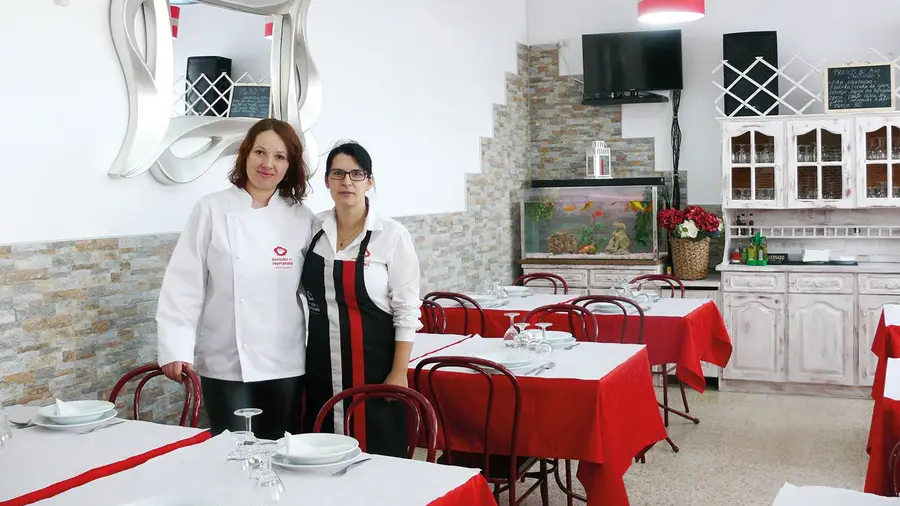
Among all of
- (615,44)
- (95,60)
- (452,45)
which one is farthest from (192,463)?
(615,44)

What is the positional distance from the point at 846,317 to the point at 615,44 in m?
2.85

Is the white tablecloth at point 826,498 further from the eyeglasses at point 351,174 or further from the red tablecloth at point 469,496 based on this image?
the eyeglasses at point 351,174

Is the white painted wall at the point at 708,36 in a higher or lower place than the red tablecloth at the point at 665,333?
higher

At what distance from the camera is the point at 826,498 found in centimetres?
207

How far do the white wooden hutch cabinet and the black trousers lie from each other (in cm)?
456

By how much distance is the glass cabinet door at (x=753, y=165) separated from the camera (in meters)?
7.00

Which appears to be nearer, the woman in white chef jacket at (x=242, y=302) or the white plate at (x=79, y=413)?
the white plate at (x=79, y=413)

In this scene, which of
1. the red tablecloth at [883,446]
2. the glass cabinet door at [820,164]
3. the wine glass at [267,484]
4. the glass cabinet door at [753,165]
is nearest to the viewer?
the wine glass at [267,484]

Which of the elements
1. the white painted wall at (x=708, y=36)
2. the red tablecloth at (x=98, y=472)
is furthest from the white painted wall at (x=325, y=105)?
the red tablecloth at (x=98, y=472)

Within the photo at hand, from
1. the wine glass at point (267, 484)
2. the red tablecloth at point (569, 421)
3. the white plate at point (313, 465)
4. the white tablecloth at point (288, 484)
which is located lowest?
the red tablecloth at point (569, 421)

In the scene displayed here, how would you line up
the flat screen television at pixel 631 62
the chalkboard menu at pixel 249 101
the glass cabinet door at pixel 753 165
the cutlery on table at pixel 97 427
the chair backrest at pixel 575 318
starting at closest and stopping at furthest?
the cutlery on table at pixel 97 427 < the chalkboard menu at pixel 249 101 < the chair backrest at pixel 575 318 < the glass cabinet door at pixel 753 165 < the flat screen television at pixel 631 62

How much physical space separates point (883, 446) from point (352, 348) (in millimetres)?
1766

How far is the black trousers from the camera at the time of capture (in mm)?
3238

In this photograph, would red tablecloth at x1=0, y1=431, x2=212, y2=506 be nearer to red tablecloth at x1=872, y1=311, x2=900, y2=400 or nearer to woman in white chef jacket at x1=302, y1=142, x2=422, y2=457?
woman in white chef jacket at x1=302, y1=142, x2=422, y2=457
